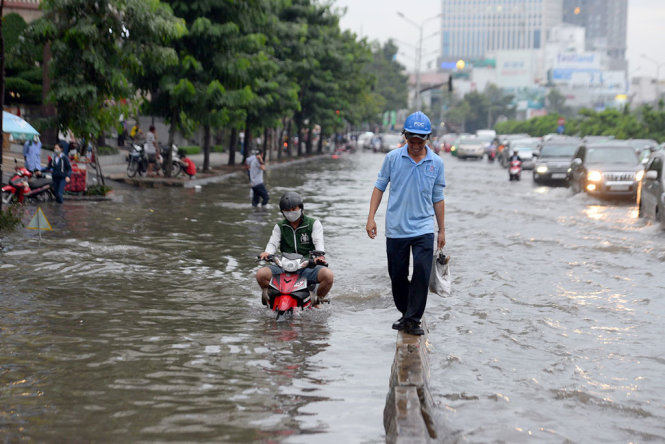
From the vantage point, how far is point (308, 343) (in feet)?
27.4

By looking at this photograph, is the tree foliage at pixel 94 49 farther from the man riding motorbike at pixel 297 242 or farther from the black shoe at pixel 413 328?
the black shoe at pixel 413 328

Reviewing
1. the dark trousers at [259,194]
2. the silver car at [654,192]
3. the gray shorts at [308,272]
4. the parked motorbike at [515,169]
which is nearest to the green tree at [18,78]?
the dark trousers at [259,194]

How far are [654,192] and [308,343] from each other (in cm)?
1322

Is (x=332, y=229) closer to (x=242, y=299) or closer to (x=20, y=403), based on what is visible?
(x=242, y=299)

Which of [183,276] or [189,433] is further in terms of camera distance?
[183,276]

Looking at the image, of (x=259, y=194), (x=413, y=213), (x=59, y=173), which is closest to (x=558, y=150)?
(x=259, y=194)

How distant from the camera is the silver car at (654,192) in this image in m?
18.8

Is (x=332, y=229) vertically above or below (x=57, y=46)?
below

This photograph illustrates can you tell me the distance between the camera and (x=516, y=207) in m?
24.5

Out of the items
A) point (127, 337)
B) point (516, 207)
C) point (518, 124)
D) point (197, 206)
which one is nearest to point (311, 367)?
point (127, 337)

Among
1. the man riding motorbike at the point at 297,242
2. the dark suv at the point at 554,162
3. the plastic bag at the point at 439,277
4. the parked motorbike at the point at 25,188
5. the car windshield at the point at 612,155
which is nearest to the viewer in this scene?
the plastic bag at the point at 439,277

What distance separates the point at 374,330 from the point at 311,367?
5.35 feet

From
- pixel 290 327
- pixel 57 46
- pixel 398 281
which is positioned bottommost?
pixel 290 327

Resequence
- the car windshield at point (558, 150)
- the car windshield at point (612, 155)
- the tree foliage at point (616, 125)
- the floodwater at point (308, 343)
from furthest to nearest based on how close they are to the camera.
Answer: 1. the tree foliage at point (616, 125)
2. the car windshield at point (558, 150)
3. the car windshield at point (612, 155)
4. the floodwater at point (308, 343)
